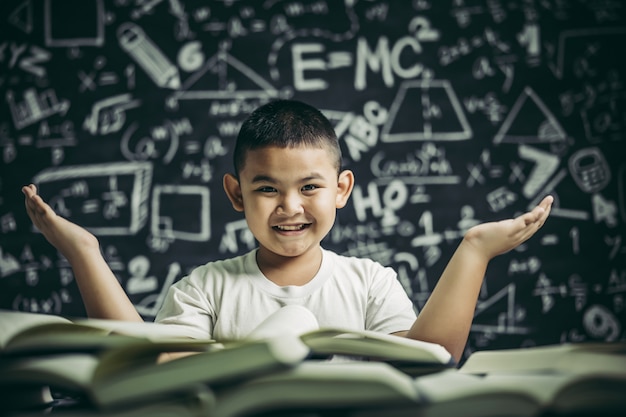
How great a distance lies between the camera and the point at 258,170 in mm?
1082

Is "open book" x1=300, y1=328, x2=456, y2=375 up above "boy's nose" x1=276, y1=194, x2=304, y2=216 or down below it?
below

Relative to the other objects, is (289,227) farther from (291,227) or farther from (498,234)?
(498,234)

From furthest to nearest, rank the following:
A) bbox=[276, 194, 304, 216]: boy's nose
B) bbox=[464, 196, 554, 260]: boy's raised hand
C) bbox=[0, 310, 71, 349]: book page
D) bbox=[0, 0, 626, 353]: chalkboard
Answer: bbox=[0, 0, 626, 353]: chalkboard → bbox=[276, 194, 304, 216]: boy's nose → bbox=[464, 196, 554, 260]: boy's raised hand → bbox=[0, 310, 71, 349]: book page

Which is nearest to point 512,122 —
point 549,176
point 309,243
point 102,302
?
point 549,176

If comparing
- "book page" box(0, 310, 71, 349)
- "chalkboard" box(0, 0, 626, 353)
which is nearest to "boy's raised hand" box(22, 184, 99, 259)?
"book page" box(0, 310, 71, 349)

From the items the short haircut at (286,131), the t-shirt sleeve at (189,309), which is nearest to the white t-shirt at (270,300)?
the t-shirt sleeve at (189,309)

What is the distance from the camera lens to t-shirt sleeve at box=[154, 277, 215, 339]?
43.8 inches

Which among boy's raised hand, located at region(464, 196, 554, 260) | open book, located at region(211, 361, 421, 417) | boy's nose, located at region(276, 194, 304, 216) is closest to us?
open book, located at region(211, 361, 421, 417)

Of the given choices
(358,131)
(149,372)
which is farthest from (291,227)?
(358,131)

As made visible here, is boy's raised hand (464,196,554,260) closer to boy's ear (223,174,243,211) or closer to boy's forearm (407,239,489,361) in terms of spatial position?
boy's forearm (407,239,489,361)

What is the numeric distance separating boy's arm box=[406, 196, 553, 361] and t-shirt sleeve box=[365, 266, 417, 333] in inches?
10.9

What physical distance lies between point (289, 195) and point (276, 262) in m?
0.22

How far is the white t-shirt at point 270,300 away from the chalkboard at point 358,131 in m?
1.12

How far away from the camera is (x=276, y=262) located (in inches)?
48.2
